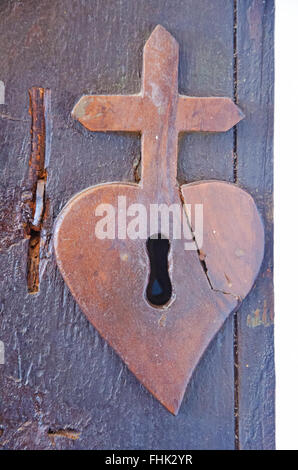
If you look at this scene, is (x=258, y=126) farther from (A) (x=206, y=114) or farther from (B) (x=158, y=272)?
(B) (x=158, y=272)

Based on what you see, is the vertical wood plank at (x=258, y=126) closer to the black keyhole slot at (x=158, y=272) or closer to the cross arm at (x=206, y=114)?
the cross arm at (x=206, y=114)

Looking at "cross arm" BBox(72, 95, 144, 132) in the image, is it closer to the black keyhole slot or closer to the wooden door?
the wooden door

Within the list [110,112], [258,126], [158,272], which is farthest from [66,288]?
[258,126]

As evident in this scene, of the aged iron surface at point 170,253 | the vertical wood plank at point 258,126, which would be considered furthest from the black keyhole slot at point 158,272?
the vertical wood plank at point 258,126

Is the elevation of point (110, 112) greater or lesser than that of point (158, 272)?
greater

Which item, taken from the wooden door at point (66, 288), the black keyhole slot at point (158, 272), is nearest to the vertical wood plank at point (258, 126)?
the wooden door at point (66, 288)

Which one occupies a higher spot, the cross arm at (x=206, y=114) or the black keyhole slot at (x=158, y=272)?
the cross arm at (x=206, y=114)

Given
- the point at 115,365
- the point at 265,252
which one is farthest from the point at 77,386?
the point at 265,252
